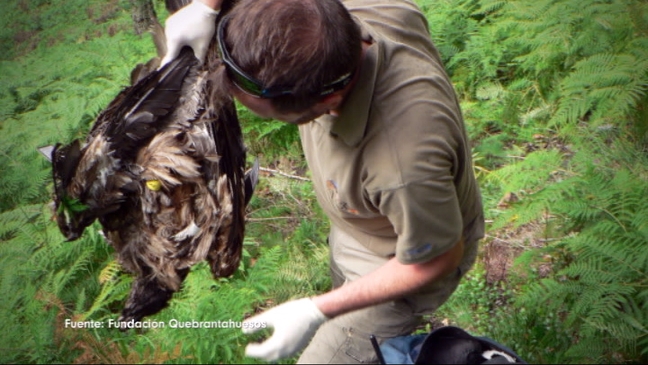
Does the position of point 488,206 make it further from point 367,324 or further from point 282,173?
point 367,324

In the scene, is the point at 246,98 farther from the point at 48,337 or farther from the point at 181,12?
the point at 48,337

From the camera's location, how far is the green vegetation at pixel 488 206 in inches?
118

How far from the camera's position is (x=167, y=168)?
2.89 meters

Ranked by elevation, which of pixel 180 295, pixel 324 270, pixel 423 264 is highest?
pixel 423 264

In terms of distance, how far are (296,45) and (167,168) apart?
1204mm

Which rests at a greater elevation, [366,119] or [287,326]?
[366,119]

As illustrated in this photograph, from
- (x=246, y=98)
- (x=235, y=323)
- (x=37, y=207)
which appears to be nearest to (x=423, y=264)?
(x=246, y=98)

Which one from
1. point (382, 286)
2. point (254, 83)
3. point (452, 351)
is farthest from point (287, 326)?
point (254, 83)

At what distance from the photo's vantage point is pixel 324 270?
12.4ft

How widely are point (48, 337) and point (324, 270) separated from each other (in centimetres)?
166

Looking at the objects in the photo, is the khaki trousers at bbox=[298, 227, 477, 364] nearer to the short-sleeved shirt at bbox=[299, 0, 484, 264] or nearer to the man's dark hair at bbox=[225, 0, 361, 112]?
the short-sleeved shirt at bbox=[299, 0, 484, 264]

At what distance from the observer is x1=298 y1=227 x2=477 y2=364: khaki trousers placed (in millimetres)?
2676

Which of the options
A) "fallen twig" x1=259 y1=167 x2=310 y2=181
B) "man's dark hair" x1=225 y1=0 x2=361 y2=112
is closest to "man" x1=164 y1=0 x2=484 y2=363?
"man's dark hair" x1=225 y1=0 x2=361 y2=112

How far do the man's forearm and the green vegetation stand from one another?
0.68 metres
